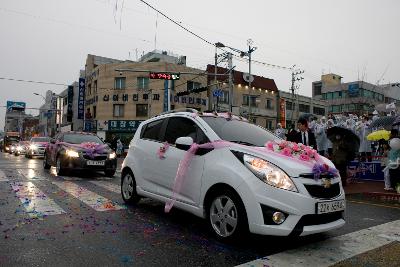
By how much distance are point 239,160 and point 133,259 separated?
173 centimetres

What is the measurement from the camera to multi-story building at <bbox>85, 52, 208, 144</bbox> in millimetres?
44219

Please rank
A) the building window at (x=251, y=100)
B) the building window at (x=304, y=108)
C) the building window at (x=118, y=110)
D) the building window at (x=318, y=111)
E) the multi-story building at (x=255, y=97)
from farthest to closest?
the building window at (x=318, y=111) → the building window at (x=304, y=108) → the building window at (x=251, y=100) → the multi-story building at (x=255, y=97) → the building window at (x=118, y=110)

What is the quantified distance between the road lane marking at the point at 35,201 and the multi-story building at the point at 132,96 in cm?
3390

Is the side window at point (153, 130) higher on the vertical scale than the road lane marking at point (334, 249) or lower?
higher

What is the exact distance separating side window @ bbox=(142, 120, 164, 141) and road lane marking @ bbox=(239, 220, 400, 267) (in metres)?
3.14

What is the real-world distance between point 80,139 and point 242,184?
32.8ft

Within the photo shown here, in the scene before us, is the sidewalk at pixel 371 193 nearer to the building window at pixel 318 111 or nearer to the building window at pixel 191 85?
the building window at pixel 191 85

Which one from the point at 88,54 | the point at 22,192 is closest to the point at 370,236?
the point at 22,192

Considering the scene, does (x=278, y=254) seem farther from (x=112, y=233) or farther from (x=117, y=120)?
(x=117, y=120)

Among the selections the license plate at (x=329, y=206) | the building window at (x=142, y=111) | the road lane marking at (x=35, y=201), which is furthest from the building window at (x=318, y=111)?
the license plate at (x=329, y=206)

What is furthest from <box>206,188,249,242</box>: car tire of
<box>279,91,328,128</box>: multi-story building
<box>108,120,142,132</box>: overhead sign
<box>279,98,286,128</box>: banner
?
<box>279,98,286,128</box>: banner

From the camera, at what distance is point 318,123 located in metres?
16.0

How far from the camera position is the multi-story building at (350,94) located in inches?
2599

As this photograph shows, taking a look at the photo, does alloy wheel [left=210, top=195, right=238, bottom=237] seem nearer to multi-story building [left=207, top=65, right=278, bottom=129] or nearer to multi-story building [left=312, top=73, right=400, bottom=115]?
multi-story building [left=207, top=65, right=278, bottom=129]
